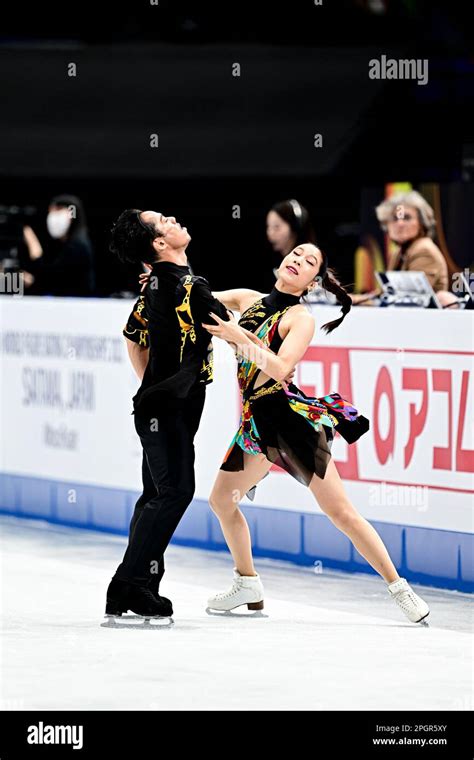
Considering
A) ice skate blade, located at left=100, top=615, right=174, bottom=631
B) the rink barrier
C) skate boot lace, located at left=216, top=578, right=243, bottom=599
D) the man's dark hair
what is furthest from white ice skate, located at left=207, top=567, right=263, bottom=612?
the man's dark hair

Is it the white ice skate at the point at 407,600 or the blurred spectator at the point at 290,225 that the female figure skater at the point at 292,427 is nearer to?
the white ice skate at the point at 407,600

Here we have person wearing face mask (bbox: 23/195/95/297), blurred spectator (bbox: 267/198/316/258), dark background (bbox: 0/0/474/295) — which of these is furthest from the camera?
dark background (bbox: 0/0/474/295)

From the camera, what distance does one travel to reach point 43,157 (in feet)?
65.1

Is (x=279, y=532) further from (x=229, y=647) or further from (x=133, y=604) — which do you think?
(x=229, y=647)

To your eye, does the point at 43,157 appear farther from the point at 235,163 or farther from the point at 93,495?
the point at 93,495

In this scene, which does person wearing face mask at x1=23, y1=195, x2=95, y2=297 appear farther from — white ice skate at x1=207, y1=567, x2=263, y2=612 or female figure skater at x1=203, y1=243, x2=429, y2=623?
white ice skate at x1=207, y1=567, x2=263, y2=612

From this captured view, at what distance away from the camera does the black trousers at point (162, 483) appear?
7574 millimetres

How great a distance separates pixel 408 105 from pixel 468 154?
3.56 meters

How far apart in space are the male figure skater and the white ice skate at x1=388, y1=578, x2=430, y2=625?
96cm

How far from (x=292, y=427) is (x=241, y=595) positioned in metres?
0.87

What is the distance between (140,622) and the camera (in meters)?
7.77

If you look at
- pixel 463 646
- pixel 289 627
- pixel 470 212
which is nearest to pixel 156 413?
pixel 289 627

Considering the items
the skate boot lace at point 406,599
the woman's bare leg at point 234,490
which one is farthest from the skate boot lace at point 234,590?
the skate boot lace at point 406,599

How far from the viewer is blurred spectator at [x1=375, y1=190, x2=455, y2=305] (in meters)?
10.4
